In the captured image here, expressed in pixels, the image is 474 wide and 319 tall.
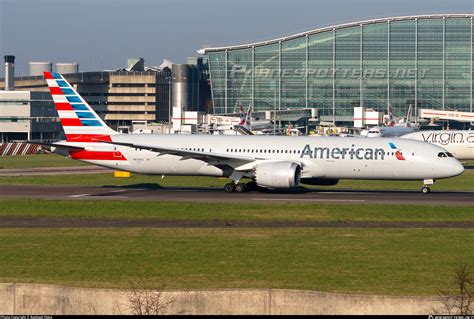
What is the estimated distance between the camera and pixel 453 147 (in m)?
91.4

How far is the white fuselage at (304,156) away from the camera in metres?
55.1

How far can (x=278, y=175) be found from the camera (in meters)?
53.5

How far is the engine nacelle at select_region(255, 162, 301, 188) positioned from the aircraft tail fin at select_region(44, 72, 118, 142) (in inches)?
434

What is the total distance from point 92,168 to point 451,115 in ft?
349

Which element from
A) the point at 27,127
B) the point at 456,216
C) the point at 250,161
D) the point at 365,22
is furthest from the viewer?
the point at 365,22

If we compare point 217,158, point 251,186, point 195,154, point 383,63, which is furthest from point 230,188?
point 383,63

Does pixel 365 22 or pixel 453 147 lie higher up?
pixel 365 22

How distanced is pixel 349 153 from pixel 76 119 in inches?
715

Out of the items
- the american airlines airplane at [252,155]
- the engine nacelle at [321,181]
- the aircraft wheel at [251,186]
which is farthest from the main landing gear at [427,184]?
the aircraft wheel at [251,186]

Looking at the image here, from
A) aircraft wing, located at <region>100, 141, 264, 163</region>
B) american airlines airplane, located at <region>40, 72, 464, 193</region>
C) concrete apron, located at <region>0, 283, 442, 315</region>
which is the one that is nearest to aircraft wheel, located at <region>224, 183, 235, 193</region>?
american airlines airplane, located at <region>40, 72, 464, 193</region>

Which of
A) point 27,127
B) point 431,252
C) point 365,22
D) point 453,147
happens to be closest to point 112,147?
point 431,252

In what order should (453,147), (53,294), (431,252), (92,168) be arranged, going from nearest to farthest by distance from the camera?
(53,294) → (431,252) → (92,168) → (453,147)

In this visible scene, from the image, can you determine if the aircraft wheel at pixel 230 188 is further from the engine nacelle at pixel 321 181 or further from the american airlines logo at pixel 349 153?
the american airlines logo at pixel 349 153

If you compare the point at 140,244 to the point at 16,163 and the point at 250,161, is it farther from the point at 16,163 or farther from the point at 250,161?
the point at 16,163
